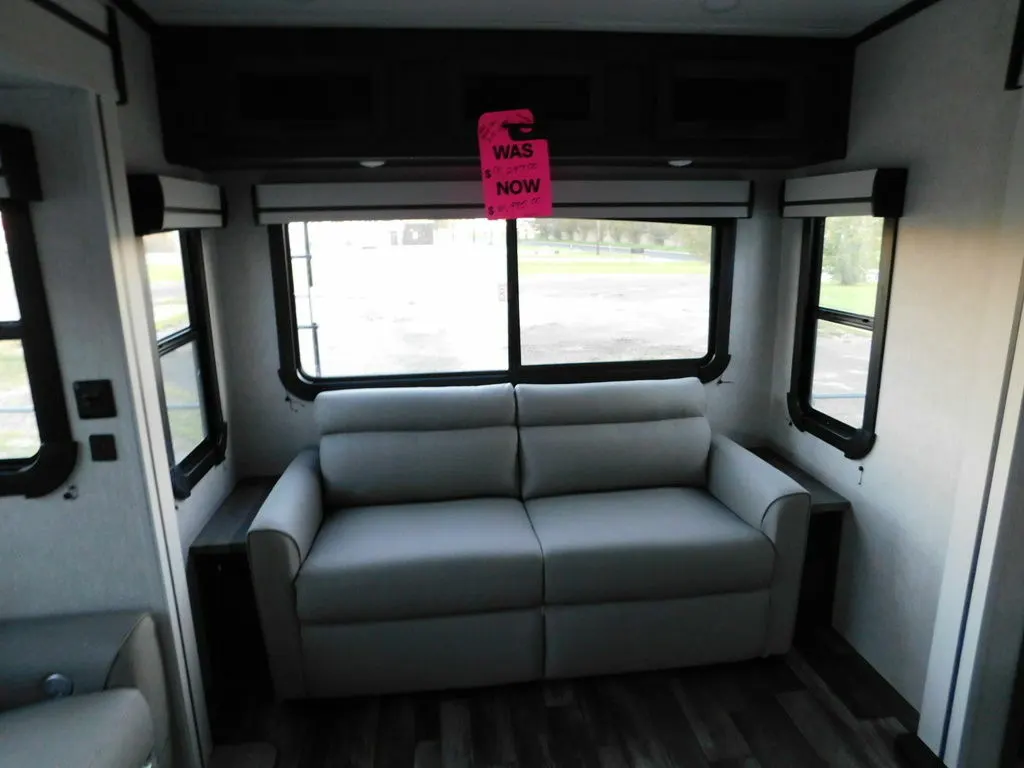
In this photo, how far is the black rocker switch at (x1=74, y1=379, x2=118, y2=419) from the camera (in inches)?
64.8

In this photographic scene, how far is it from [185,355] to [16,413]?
0.73 m

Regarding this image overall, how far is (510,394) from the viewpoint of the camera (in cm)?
272

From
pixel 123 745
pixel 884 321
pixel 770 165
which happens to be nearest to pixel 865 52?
pixel 770 165

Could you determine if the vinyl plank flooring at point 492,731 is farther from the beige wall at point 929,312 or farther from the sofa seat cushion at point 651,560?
the beige wall at point 929,312

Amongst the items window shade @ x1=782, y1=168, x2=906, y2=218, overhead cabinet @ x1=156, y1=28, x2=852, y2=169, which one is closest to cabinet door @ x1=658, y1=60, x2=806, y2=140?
overhead cabinet @ x1=156, y1=28, x2=852, y2=169

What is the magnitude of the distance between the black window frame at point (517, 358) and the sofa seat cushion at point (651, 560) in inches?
34.5

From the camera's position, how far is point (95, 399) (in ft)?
5.43

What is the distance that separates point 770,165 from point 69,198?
251 centimetres

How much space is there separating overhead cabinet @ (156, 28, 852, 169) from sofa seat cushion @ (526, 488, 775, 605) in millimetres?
1336

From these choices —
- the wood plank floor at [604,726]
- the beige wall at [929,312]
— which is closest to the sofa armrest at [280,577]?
the wood plank floor at [604,726]

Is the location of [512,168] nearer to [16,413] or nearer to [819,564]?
[16,413]

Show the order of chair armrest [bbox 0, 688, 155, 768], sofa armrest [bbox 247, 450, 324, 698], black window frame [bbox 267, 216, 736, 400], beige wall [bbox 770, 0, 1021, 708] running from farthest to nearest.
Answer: black window frame [bbox 267, 216, 736, 400]
sofa armrest [bbox 247, 450, 324, 698]
beige wall [bbox 770, 0, 1021, 708]
chair armrest [bbox 0, 688, 155, 768]

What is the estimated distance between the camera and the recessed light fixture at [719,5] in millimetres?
1907

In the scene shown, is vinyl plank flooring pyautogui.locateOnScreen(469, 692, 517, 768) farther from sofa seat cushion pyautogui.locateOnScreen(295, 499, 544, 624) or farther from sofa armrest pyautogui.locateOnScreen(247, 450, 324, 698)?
sofa armrest pyautogui.locateOnScreen(247, 450, 324, 698)
